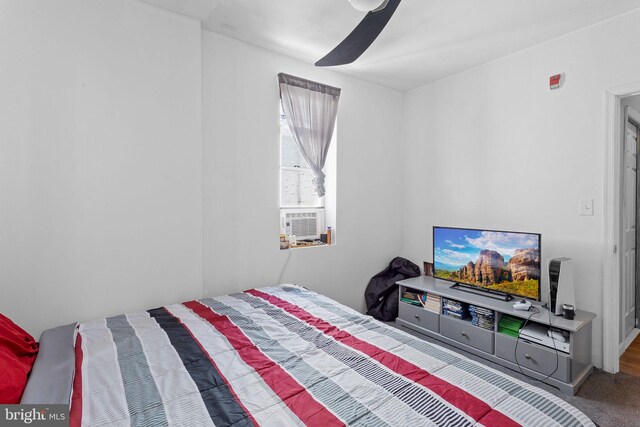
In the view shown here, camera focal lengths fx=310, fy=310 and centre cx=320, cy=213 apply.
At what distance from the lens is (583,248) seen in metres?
2.52

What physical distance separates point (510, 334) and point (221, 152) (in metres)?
2.77

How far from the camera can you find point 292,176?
10.6ft

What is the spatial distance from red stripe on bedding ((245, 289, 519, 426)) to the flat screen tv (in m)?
1.74

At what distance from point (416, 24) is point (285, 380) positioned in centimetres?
258

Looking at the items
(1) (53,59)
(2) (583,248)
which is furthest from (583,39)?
(1) (53,59)

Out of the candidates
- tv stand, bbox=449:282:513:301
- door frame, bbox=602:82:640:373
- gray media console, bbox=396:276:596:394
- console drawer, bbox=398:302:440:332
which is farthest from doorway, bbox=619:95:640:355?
console drawer, bbox=398:302:440:332

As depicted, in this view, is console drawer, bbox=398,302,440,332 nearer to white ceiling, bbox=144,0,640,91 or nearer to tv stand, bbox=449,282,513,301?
tv stand, bbox=449,282,513,301

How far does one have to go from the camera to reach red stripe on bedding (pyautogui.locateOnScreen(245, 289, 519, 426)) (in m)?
1.05

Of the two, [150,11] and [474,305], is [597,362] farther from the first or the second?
[150,11]

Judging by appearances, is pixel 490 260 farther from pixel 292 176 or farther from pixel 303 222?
pixel 292 176

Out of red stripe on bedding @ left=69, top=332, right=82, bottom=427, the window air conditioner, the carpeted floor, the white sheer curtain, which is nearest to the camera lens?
red stripe on bedding @ left=69, top=332, right=82, bottom=427

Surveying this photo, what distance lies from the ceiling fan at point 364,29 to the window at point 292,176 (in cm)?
117

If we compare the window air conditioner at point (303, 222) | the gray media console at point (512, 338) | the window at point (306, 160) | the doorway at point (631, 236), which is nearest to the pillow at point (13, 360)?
the window at point (306, 160)

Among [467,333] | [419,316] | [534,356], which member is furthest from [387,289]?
[534,356]
